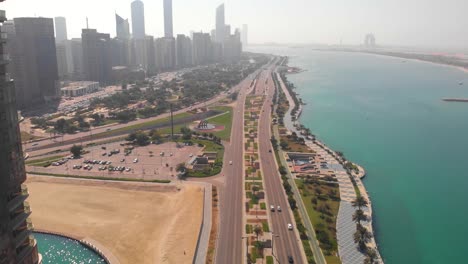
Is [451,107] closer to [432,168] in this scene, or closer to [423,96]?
[423,96]

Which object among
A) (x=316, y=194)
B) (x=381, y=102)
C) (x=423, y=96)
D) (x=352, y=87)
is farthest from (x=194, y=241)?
(x=352, y=87)

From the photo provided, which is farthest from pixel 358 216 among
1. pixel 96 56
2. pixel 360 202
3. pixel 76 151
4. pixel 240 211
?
pixel 96 56

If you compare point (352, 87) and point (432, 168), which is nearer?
point (432, 168)

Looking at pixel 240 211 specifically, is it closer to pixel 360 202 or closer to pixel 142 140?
pixel 360 202

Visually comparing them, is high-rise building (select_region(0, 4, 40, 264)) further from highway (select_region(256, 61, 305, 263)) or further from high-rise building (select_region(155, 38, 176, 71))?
high-rise building (select_region(155, 38, 176, 71))

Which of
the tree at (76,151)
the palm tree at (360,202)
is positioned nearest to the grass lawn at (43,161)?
the tree at (76,151)
